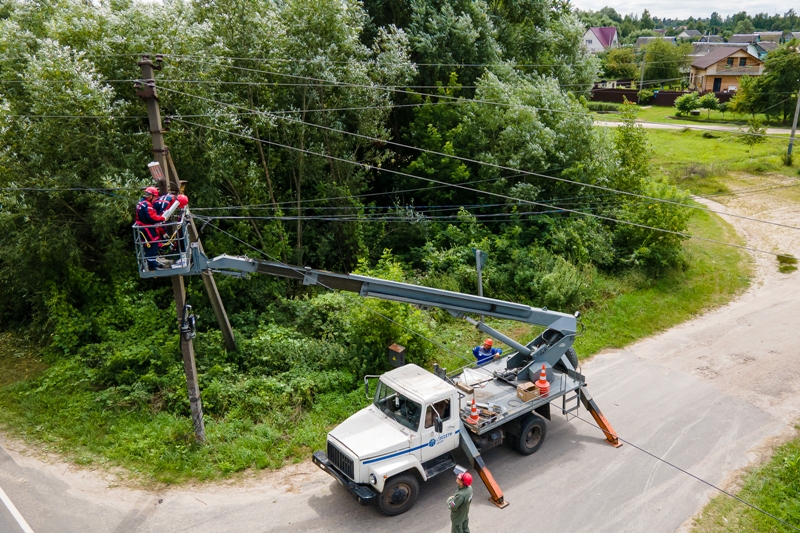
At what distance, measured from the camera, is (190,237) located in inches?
506

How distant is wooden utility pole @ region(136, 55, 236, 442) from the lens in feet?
36.4

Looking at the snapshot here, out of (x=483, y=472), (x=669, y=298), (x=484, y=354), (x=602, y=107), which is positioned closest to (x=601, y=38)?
(x=602, y=107)

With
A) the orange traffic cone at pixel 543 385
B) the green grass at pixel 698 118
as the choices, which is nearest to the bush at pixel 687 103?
the green grass at pixel 698 118

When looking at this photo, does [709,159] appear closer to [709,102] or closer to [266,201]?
[709,102]

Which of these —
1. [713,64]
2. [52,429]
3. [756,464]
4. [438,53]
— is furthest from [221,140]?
[713,64]

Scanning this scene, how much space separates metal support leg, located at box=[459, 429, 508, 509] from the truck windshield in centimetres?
109

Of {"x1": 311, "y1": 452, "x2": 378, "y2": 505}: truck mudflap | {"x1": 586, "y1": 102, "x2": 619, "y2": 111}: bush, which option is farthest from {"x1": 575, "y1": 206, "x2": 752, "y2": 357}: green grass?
{"x1": 586, "y1": 102, "x2": 619, "y2": 111}: bush

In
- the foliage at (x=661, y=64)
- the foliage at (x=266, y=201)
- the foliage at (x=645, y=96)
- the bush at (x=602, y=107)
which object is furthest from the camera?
the foliage at (x=661, y=64)

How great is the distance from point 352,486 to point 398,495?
89 centimetres

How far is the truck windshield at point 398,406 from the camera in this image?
430 inches

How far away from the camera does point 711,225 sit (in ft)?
90.2

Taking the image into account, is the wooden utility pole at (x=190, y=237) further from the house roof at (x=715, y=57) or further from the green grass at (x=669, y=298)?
the house roof at (x=715, y=57)

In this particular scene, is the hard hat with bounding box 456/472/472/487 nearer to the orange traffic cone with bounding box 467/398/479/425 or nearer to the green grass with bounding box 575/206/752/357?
the orange traffic cone with bounding box 467/398/479/425

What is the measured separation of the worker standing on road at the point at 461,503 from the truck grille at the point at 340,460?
6.80ft
